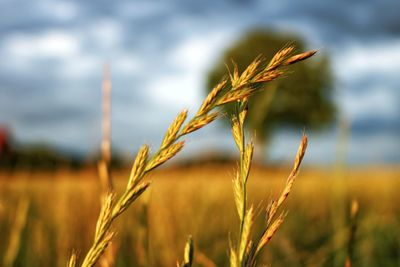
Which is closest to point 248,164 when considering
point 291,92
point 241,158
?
point 241,158

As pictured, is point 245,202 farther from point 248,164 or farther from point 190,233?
point 190,233

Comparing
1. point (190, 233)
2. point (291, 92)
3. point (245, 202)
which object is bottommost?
point (190, 233)

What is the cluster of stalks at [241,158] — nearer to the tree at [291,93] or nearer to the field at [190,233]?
the field at [190,233]

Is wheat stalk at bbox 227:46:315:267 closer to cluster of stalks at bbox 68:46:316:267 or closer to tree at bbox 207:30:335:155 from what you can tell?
cluster of stalks at bbox 68:46:316:267

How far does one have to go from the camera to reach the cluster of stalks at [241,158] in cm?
56

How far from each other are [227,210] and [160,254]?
218cm

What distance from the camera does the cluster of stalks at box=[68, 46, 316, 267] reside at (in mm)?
557

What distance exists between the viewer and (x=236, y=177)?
24.0 inches

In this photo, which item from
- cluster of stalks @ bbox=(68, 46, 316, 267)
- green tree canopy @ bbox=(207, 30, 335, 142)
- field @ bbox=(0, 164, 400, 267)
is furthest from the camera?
green tree canopy @ bbox=(207, 30, 335, 142)

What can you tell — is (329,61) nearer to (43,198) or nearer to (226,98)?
(43,198)

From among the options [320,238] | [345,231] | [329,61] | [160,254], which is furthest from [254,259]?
[329,61]

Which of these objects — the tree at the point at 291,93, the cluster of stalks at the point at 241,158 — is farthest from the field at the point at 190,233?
the tree at the point at 291,93

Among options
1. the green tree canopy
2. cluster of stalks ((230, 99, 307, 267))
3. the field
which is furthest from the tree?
cluster of stalks ((230, 99, 307, 267))

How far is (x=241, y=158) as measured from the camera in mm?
582
